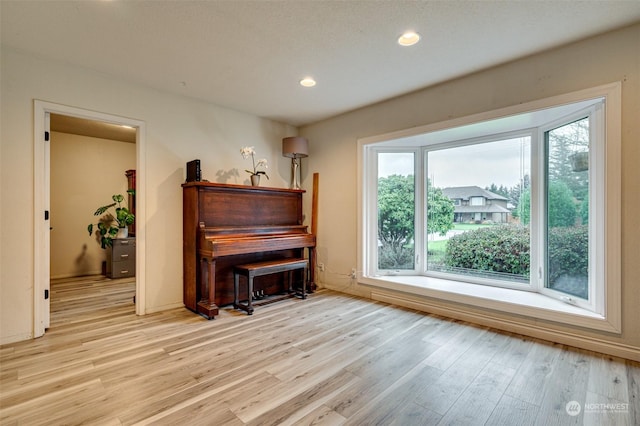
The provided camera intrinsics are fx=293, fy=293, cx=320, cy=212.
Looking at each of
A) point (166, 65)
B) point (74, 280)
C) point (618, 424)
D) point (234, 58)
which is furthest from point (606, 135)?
point (74, 280)

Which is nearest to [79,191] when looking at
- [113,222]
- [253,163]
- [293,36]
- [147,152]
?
[113,222]

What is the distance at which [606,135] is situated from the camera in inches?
91.4

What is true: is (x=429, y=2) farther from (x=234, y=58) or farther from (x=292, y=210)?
(x=292, y=210)

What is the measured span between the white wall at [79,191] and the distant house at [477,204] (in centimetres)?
589

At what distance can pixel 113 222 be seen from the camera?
5598 mm

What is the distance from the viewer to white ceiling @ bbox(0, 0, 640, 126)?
2.02 metres

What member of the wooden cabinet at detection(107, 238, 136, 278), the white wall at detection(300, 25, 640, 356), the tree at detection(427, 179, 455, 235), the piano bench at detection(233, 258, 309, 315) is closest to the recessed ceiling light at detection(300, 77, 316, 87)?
A: the white wall at detection(300, 25, 640, 356)

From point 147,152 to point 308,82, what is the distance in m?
1.97

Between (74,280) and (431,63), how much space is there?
6138mm

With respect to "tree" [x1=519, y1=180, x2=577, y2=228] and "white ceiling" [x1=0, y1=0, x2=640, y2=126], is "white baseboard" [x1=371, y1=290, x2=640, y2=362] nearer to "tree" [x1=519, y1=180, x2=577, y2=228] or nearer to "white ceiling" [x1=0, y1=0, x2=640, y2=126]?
"tree" [x1=519, y1=180, x2=577, y2=228]

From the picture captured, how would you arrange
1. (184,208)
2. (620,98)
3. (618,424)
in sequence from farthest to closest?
(184,208)
(620,98)
(618,424)

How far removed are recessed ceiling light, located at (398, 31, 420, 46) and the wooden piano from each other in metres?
2.33

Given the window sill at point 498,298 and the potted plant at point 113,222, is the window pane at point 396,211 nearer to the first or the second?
the window sill at point 498,298

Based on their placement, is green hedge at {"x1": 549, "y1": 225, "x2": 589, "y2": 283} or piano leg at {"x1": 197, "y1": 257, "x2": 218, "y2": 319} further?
piano leg at {"x1": 197, "y1": 257, "x2": 218, "y2": 319}
